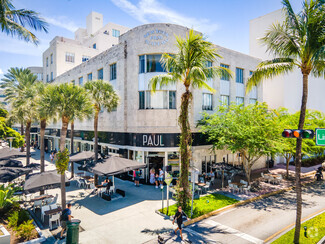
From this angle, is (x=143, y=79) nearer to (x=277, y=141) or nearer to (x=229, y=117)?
(x=229, y=117)

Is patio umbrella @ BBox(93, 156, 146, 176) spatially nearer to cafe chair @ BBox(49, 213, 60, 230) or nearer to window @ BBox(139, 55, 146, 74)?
cafe chair @ BBox(49, 213, 60, 230)

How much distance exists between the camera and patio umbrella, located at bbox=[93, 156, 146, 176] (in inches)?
597

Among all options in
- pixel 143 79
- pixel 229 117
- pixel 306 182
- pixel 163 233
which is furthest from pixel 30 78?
pixel 306 182

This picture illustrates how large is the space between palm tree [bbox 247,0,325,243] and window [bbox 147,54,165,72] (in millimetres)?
11205

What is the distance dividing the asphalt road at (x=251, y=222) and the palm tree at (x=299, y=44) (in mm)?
2245

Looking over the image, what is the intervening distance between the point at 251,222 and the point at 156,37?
56.2 ft

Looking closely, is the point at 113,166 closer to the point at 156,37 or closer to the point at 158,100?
the point at 158,100

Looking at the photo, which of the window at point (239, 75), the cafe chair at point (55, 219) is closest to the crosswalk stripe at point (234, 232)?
the cafe chair at point (55, 219)

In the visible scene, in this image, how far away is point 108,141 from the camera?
81.1 ft

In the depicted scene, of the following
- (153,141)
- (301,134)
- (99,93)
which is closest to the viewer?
(301,134)

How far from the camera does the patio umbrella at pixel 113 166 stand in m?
15.2

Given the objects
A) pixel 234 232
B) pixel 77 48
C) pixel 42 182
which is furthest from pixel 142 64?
pixel 77 48

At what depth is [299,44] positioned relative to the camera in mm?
10156

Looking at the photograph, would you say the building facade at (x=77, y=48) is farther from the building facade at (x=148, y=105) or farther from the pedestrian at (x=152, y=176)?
the pedestrian at (x=152, y=176)
